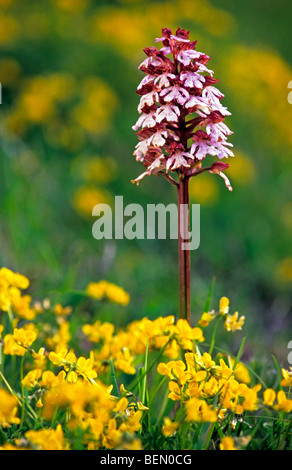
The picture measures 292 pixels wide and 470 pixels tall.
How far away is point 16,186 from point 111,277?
0.85m

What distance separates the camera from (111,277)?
256 centimetres

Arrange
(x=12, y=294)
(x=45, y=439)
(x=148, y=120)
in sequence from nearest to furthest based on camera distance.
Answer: (x=45, y=439) → (x=148, y=120) → (x=12, y=294)

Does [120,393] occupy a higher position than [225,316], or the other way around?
[225,316]

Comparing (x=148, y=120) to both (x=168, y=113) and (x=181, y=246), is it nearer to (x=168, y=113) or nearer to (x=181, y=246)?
(x=168, y=113)

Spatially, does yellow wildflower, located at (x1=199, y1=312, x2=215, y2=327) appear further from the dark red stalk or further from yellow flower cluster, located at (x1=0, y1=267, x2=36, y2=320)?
yellow flower cluster, located at (x1=0, y1=267, x2=36, y2=320)

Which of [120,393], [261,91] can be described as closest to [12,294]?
[120,393]

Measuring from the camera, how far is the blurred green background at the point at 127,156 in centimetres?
270

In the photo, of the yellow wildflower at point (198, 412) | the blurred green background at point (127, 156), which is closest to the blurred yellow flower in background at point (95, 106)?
the blurred green background at point (127, 156)

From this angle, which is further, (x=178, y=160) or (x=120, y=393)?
(x=120, y=393)

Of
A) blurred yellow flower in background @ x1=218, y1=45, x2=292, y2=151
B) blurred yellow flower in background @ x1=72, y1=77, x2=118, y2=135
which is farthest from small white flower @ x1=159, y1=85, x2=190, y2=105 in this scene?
blurred yellow flower in background @ x1=218, y1=45, x2=292, y2=151

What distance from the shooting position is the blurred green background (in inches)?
106

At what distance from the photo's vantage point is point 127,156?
12.8ft

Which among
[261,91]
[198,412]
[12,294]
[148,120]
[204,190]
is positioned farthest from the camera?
[261,91]

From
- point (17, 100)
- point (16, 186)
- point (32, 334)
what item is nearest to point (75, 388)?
point (32, 334)
